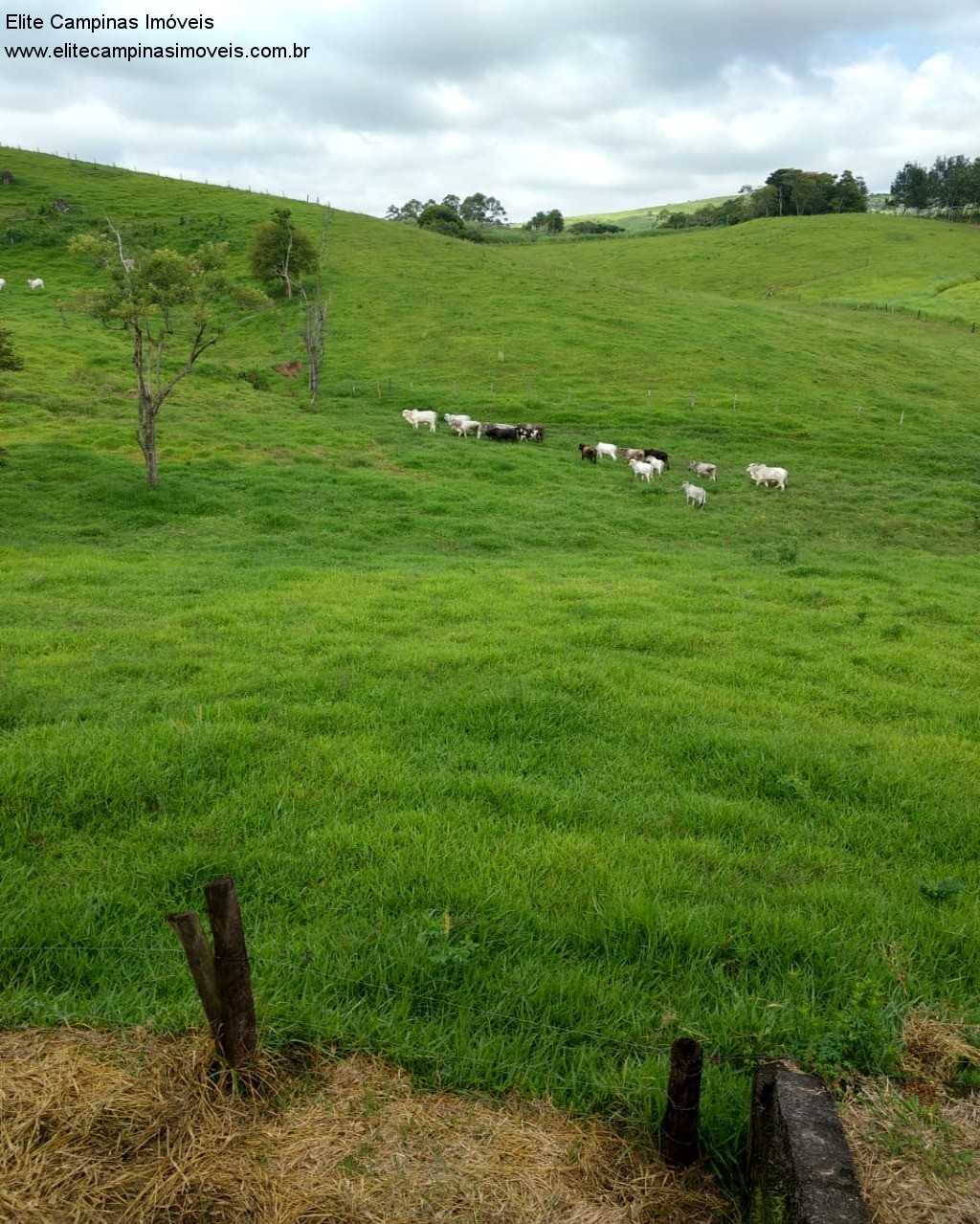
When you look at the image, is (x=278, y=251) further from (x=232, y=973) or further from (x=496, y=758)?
(x=232, y=973)

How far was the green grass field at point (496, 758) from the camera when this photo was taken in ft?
13.7

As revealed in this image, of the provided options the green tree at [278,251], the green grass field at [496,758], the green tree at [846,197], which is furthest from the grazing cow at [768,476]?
the green tree at [846,197]

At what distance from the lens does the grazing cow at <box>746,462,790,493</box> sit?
25734 mm

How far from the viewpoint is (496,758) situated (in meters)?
6.89

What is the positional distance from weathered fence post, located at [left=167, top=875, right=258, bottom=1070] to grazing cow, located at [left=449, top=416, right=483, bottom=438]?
2850 centimetres

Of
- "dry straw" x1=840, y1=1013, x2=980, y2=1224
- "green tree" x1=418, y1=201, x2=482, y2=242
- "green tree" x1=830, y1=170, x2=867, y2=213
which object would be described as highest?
"green tree" x1=830, y1=170, x2=867, y2=213

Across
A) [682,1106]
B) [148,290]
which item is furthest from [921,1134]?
[148,290]

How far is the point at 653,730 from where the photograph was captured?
7.57 metres

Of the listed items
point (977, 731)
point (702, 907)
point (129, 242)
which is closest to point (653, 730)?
point (702, 907)

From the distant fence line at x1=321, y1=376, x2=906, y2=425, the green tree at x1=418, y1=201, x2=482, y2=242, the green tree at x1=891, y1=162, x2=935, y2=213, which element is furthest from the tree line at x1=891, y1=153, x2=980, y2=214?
the distant fence line at x1=321, y1=376, x2=906, y2=425

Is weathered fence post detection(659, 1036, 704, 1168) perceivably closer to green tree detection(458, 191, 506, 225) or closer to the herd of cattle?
the herd of cattle

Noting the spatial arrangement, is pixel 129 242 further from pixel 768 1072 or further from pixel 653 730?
pixel 768 1072

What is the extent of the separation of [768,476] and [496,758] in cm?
2191

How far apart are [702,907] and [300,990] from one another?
8.22ft
